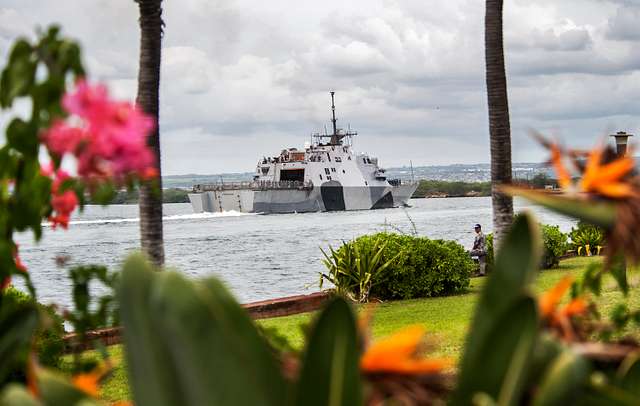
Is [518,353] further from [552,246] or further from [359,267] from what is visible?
[552,246]

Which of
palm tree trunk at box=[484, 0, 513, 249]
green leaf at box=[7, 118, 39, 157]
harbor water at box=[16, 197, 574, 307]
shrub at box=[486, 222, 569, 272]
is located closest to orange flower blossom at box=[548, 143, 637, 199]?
green leaf at box=[7, 118, 39, 157]

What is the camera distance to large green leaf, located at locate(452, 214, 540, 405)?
923mm

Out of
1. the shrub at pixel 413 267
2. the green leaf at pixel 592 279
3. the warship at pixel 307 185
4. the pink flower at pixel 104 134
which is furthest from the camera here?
the warship at pixel 307 185

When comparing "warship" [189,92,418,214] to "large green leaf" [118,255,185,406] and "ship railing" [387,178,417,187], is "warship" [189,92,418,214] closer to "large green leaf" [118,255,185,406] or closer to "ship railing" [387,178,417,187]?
"ship railing" [387,178,417,187]

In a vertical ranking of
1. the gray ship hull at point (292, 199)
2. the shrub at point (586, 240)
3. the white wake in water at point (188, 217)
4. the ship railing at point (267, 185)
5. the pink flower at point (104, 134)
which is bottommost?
the white wake in water at point (188, 217)

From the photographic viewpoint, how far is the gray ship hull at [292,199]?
195ft

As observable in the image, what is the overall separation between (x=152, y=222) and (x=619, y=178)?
18.7 ft

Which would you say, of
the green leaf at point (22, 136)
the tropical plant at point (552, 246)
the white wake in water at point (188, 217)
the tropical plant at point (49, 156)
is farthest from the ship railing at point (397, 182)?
the green leaf at point (22, 136)

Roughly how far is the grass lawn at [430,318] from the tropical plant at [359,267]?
1.33 feet

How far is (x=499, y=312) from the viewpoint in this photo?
0.96 meters

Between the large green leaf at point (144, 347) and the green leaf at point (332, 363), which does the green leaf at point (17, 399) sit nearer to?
the large green leaf at point (144, 347)

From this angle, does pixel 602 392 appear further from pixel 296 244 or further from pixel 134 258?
pixel 296 244

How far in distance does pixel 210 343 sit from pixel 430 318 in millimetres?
9725

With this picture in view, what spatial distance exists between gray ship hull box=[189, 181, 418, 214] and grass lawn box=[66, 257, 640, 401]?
46.2m
